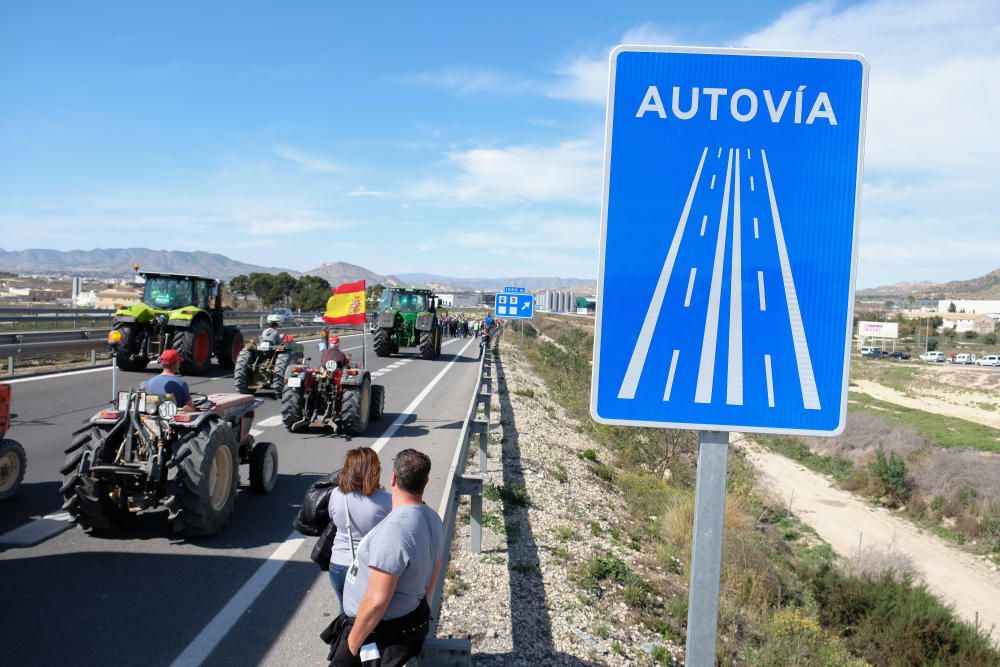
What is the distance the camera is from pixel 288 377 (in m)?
12.5

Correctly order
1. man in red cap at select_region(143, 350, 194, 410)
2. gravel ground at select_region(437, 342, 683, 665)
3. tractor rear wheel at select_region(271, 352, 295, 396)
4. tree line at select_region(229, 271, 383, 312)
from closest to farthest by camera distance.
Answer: gravel ground at select_region(437, 342, 683, 665), man in red cap at select_region(143, 350, 194, 410), tractor rear wheel at select_region(271, 352, 295, 396), tree line at select_region(229, 271, 383, 312)

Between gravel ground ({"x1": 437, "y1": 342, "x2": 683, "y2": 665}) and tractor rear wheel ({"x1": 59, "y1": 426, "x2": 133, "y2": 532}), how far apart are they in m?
3.22

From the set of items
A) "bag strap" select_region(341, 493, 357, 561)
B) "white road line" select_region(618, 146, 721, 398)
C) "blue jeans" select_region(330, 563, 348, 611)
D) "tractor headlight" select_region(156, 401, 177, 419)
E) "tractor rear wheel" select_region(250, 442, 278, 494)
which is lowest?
"tractor rear wheel" select_region(250, 442, 278, 494)

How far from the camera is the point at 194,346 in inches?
739

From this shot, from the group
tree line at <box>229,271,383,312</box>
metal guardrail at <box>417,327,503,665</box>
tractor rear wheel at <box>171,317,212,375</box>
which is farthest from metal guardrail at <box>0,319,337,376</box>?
tree line at <box>229,271,383,312</box>

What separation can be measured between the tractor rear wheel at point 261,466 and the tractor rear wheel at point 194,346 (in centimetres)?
1098

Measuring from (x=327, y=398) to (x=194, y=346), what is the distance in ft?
25.7

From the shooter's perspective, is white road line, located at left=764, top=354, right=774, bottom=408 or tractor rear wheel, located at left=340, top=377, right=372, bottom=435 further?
tractor rear wheel, located at left=340, top=377, right=372, bottom=435

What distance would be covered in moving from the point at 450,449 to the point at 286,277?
6327 cm

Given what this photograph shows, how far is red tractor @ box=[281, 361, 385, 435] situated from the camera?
12.3m

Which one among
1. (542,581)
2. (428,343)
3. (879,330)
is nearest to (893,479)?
(428,343)

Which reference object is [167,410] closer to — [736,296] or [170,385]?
[170,385]

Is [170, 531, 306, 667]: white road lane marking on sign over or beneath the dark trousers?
beneath

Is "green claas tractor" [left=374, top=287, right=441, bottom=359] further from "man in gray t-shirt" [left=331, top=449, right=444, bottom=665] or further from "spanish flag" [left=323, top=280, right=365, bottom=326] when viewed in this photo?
"man in gray t-shirt" [left=331, top=449, right=444, bottom=665]
